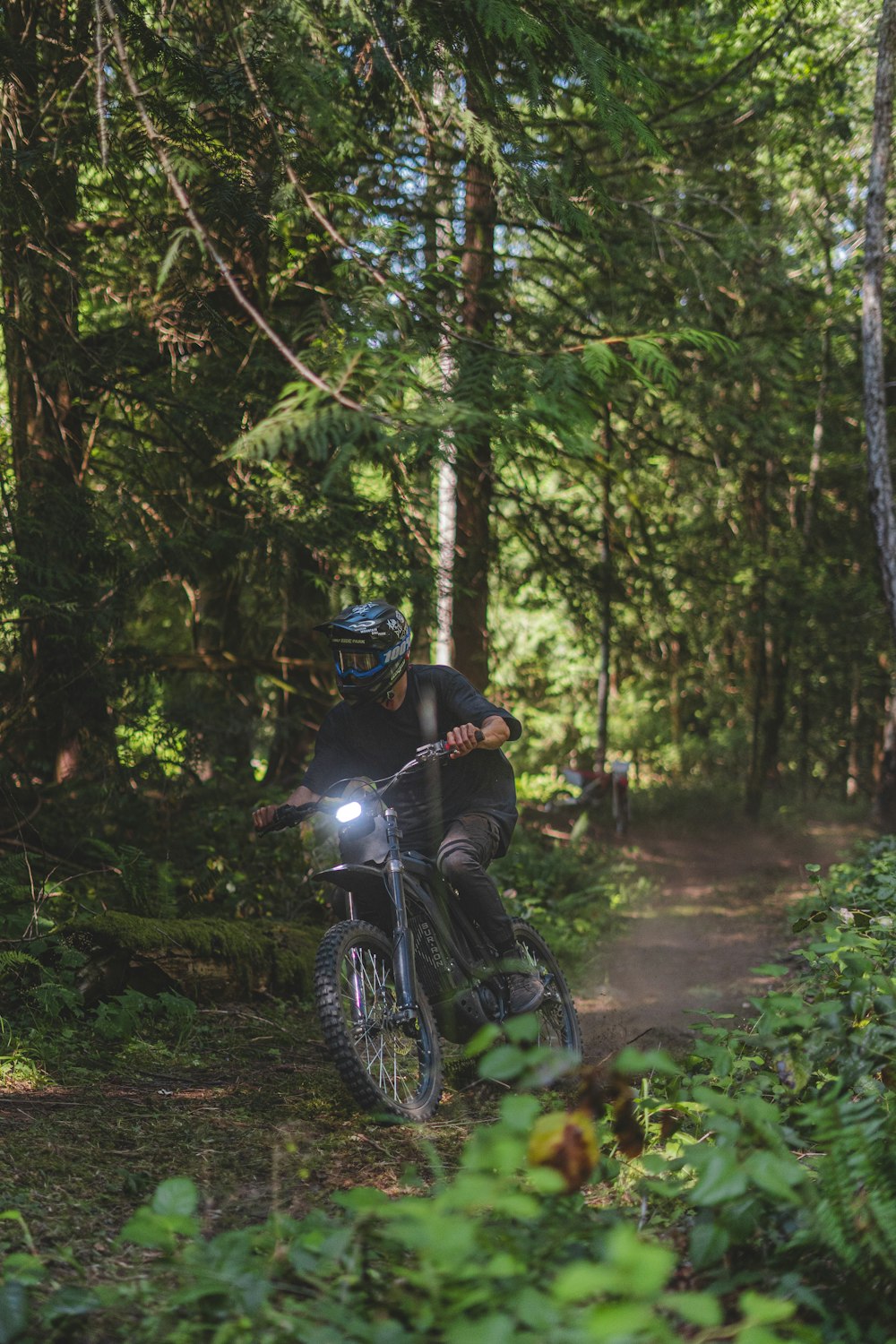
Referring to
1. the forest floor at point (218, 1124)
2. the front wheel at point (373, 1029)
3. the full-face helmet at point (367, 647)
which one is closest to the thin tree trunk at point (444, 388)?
the full-face helmet at point (367, 647)

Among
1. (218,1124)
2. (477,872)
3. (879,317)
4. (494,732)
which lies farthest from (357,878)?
(879,317)

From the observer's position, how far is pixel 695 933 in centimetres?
1137

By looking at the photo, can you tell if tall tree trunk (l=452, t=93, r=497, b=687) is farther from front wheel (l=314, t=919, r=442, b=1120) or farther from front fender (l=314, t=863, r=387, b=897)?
front wheel (l=314, t=919, r=442, b=1120)

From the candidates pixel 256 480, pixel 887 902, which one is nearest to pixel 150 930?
pixel 256 480

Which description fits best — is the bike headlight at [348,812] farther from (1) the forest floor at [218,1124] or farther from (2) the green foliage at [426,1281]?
(2) the green foliage at [426,1281]

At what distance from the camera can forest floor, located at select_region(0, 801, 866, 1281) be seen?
3.60 meters

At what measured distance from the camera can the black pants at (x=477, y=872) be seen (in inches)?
206

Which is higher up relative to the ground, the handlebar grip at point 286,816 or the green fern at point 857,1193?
the handlebar grip at point 286,816

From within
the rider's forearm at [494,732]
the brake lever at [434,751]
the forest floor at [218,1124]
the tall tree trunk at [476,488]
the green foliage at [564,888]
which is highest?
the tall tree trunk at [476,488]

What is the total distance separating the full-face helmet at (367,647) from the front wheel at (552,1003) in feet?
5.50

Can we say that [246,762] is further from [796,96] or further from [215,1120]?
[796,96]

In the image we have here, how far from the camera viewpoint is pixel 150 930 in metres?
6.47

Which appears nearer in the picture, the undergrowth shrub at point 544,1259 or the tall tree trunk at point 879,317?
the undergrowth shrub at point 544,1259

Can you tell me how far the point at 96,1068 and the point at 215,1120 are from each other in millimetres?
918
